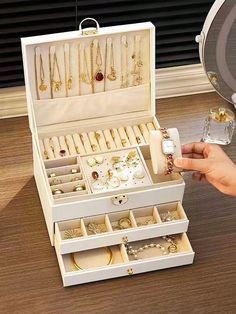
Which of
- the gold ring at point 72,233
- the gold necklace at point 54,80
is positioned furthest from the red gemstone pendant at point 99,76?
the gold ring at point 72,233

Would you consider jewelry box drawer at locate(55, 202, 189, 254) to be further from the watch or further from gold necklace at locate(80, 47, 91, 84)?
gold necklace at locate(80, 47, 91, 84)

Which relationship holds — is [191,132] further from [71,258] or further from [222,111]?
[71,258]

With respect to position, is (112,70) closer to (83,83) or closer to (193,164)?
(83,83)

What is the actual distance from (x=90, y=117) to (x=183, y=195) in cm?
35

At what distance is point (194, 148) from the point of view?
1.82 m

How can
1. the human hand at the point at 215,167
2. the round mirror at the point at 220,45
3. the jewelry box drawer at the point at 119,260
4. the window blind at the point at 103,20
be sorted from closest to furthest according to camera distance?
the round mirror at the point at 220,45 → the human hand at the point at 215,167 → the jewelry box drawer at the point at 119,260 → the window blind at the point at 103,20

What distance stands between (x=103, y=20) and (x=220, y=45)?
0.74 m

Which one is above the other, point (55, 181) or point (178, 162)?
point (178, 162)

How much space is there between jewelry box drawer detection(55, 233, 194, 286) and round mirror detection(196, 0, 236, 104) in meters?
0.44

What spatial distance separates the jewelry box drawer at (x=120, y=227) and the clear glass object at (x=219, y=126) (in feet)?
1.30

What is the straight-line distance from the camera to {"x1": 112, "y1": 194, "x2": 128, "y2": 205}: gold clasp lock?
178 cm

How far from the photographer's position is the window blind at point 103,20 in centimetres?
216

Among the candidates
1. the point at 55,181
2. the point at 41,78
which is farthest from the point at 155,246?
the point at 41,78

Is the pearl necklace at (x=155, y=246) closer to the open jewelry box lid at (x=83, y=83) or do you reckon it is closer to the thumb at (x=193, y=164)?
the thumb at (x=193, y=164)
